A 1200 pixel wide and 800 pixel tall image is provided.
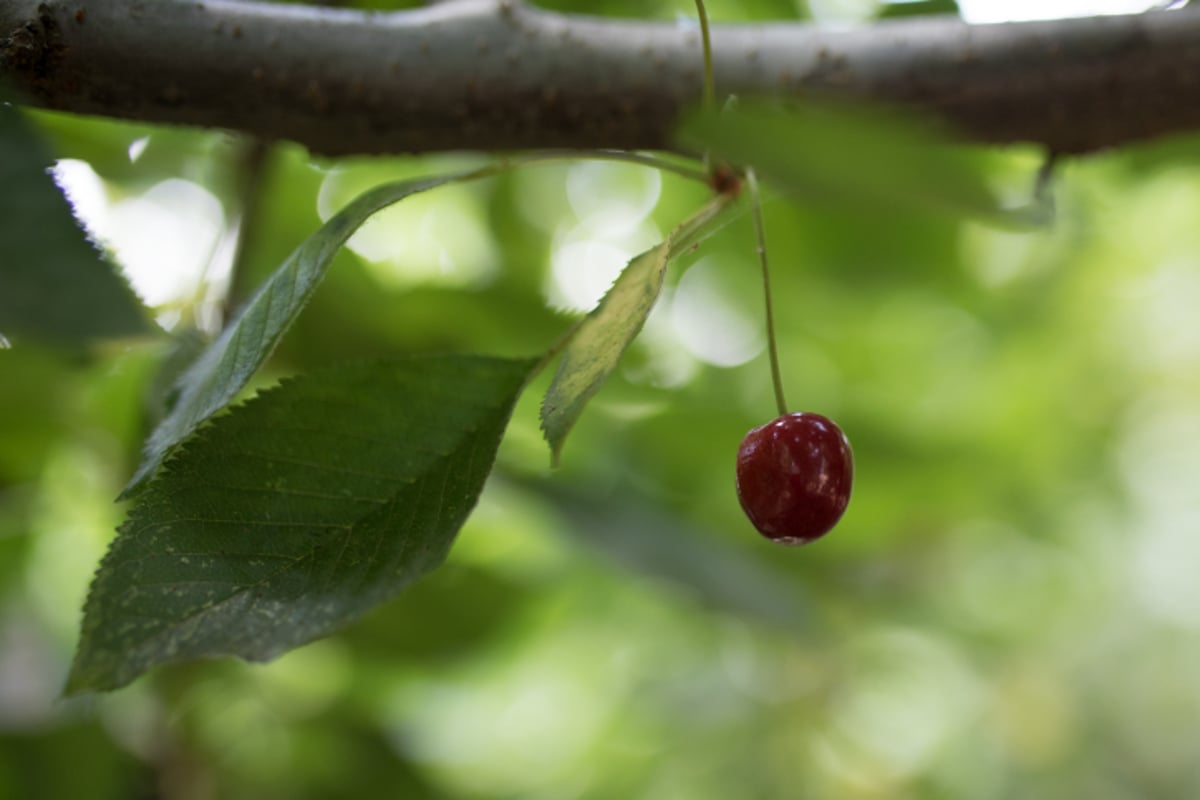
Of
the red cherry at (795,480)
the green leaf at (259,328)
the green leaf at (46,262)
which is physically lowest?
the green leaf at (46,262)

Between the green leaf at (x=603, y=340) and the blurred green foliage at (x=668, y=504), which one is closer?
the green leaf at (x=603, y=340)

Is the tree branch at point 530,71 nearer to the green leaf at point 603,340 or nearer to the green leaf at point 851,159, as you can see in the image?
the green leaf at point 603,340

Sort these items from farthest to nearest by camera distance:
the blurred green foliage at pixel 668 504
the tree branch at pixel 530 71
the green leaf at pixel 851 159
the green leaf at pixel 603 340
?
the blurred green foliage at pixel 668 504 < the tree branch at pixel 530 71 < the green leaf at pixel 603 340 < the green leaf at pixel 851 159

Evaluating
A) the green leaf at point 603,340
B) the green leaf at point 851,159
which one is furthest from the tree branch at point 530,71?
the green leaf at point 851,159

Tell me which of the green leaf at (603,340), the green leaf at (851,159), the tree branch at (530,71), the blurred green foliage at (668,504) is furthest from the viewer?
the blurred green foliage at (668,504)

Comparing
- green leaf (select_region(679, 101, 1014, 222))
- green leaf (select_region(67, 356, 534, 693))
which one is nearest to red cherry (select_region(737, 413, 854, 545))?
green leaf (select_region(67, 356, 534, 693))
